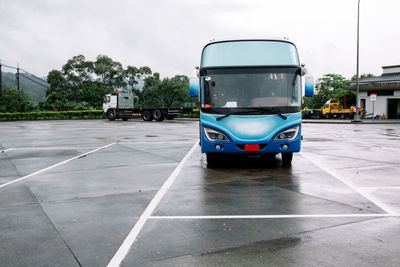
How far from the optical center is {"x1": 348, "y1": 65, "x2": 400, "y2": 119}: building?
43.1 metres

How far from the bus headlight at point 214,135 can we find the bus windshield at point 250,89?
0.46 meters

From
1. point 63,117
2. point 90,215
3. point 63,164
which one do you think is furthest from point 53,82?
point 90,215

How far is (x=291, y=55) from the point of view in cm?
884

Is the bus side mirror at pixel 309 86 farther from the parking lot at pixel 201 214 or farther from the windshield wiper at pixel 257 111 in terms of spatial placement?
the parking lot at pixel 201 214

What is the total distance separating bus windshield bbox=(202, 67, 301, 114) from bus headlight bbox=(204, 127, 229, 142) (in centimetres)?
46

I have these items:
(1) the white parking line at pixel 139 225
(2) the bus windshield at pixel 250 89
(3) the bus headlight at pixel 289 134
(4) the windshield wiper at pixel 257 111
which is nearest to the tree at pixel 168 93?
(2) the bus windshield at pixel 250 89

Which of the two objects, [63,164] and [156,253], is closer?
[156,253]

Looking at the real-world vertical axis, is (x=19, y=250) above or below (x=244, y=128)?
below

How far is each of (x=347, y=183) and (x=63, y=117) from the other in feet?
175

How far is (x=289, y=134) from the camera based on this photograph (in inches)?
332

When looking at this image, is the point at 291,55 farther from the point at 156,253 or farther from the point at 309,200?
the point at 156,253

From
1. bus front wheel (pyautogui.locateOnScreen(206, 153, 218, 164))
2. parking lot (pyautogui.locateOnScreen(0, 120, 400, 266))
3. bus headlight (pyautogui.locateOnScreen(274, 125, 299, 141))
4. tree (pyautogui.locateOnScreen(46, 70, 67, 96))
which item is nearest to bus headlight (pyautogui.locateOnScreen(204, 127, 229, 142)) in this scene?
parking lot (pyautogui.locateOnScreen(0, 120, 400, 266))

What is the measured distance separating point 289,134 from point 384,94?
136 feet

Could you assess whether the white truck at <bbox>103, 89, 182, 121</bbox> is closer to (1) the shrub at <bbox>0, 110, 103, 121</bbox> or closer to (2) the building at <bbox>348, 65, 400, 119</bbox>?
(1) the shrub at <bbox>0, 110, 103, 121</bbox>
